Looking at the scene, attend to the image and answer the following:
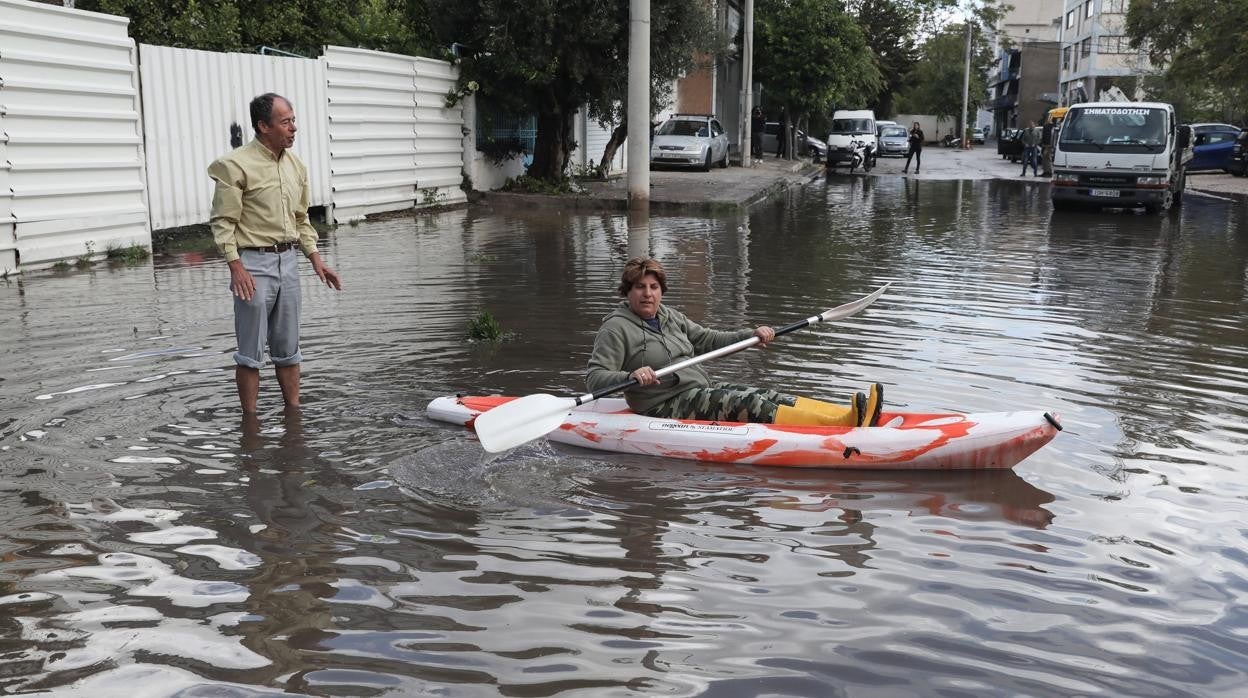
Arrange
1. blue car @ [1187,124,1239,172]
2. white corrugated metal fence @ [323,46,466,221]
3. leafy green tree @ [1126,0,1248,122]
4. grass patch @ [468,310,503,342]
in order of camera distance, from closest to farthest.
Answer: grass patch @ [468,310,503,342], white corrugated metal fence @ [323,46,466,221], leafy green tree @ [1126,0,1248,122], blue car @ [1187,124,1239,172]

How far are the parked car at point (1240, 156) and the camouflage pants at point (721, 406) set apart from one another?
35.4 meters

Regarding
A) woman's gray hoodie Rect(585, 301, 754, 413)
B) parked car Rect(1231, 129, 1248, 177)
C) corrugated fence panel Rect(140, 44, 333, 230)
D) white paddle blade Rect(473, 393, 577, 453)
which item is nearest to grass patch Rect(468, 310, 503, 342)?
woman's gray hoodie Rect(585, 301, 754, 413)

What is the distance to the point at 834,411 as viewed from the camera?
646 cm

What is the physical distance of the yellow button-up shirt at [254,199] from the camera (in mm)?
6453

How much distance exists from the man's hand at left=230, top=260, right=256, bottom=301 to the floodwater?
0.81 meters

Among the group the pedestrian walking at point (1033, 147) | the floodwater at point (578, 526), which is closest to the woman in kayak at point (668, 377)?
the floodwater at point (578, 526)

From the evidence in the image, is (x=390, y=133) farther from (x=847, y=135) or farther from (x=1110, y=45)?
(x=1110, y=45)

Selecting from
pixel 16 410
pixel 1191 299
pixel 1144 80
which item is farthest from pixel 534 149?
pixel 1144 80

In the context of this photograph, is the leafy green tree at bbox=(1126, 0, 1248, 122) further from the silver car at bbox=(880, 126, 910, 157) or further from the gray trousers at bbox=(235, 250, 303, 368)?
the gray trousers at bbox=(235, 250, 303, 368)

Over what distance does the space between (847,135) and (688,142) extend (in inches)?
457

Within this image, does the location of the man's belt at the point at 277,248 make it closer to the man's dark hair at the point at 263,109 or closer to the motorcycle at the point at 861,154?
the man's dark hair at the point at 263,109

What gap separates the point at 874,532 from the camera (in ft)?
17.5

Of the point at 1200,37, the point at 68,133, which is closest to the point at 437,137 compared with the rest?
the point at 68,133

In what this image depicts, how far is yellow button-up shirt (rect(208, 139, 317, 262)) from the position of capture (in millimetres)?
6453
